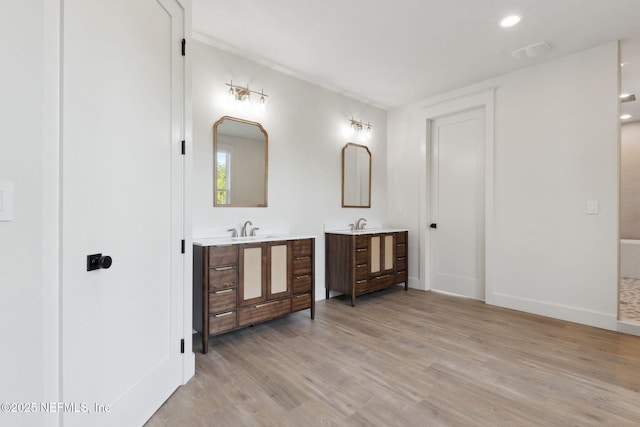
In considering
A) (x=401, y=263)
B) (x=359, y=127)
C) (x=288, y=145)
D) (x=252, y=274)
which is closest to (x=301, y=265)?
(x=252, y=274)

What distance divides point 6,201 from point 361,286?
3.38 metres

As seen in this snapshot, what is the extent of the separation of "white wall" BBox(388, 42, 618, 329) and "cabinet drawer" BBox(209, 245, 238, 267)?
10.2 ft

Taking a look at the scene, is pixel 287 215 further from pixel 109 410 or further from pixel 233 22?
pixel 109 410

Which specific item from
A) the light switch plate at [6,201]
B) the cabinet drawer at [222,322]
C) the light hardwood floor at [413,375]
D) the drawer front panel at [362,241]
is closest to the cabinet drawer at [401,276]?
the drawer front panel at [362,241]

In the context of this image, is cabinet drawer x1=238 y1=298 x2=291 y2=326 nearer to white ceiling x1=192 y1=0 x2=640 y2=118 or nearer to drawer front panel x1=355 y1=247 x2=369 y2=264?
drawer front panel x1=355 y1=247 x2=369 y2=264

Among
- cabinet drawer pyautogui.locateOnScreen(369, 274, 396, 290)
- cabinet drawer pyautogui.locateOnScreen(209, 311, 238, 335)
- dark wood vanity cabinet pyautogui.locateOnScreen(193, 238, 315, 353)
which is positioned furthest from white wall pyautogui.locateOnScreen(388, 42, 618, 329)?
cabinet drawer pyautogui.locateOnScreen(209, 311, 238, 335)

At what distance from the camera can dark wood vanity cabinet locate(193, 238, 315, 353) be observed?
2.54 metres

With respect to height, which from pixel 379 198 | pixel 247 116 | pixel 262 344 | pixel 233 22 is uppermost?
pixel 233 22

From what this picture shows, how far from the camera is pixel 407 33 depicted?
2.85 m

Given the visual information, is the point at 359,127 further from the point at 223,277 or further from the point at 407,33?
the point at 223,277

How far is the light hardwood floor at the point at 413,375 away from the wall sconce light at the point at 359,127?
2.62m

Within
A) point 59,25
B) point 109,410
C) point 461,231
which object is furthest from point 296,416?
point 461,231

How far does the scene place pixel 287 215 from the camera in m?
3.67

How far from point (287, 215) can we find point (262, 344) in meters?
1.50
